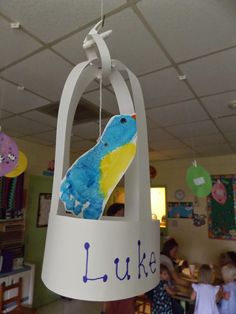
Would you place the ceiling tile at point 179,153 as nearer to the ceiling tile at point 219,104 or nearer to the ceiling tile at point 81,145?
the ceiling tile at point 81,145

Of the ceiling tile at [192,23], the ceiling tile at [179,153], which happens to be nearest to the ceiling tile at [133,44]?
the ceiling tile at [192,23]

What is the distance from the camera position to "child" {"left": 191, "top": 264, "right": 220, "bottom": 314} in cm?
208

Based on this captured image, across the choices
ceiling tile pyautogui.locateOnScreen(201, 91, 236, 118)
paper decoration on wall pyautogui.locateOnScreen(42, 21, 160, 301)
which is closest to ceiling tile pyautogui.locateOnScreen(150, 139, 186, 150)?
ceiling tile pyautogui.locateOnScreen(201, 91, 236, 118)

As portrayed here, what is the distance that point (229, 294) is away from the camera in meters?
2.31

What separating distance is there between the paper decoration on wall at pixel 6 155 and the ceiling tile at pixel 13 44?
1.74 feet

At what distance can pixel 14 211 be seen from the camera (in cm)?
324

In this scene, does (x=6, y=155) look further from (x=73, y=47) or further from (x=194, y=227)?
(x=194, y=227)

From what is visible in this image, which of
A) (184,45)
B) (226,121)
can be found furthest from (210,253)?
(184,45)

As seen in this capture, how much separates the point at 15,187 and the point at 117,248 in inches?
124

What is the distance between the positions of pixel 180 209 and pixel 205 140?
1698mm

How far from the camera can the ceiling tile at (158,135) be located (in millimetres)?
2924

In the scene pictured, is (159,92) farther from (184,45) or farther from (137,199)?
(137,199)

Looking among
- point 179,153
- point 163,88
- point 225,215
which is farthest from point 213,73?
point 225,215

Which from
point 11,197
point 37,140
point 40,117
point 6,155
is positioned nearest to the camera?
point 6,155
